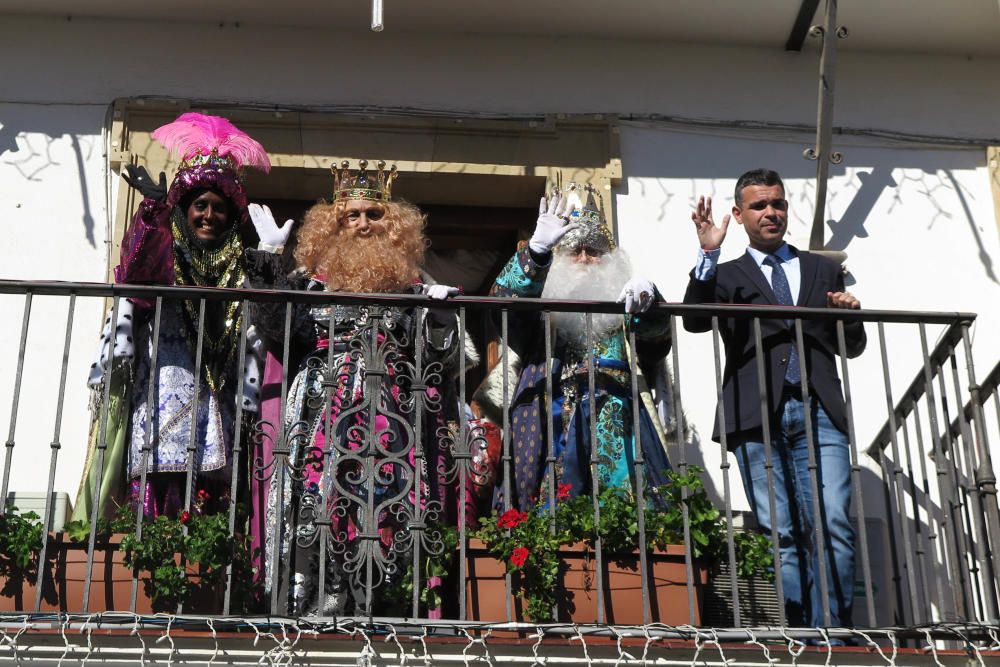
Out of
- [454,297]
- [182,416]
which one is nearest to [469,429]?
[454,297]

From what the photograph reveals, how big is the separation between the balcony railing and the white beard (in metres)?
0.07

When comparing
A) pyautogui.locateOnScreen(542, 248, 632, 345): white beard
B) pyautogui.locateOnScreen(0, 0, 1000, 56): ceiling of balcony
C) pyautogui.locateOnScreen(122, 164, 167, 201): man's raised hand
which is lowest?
pyautogui.locateOnScreen(542, 248, 632, 345): white beard

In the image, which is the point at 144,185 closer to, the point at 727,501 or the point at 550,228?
the point at 550,228

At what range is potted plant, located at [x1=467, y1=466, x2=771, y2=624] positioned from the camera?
19.3 ft

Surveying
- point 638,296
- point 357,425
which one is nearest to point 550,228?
point 638,296

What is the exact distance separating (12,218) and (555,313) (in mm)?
2925

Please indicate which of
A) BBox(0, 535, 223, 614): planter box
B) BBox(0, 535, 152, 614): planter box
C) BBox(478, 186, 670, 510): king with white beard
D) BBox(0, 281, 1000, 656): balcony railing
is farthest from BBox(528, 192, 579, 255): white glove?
BBox(0, 535, 152, 614): planter box

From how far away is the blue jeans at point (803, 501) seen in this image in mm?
6203

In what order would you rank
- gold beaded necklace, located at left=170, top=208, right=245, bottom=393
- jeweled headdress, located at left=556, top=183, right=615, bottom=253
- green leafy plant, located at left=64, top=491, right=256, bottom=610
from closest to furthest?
green leafy plant, located at left=64, top=491, right=256, bottom=610 → gold beaded necklace, located at left=170, top=208, right=245, bottom=393 → jeweled headdress, located at left=556, top=183, right=615, bottom=253

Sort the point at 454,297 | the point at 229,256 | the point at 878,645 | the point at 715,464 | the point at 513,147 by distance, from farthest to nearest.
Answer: the point at 513,147 → the point at 715,464 → the point at 229,256 → the point at 454,297 → the point at 878,645

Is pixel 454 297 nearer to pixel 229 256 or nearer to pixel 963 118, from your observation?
pixel 229 256

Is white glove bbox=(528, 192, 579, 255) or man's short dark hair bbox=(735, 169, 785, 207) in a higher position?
man's short dark hair bbox=(735, 169, 785, 207)

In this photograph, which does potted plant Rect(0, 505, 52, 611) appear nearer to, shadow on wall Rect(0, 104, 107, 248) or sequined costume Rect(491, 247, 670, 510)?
sequined costume Rect(491, 247, 670, 510)

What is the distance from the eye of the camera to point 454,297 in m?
6.34
